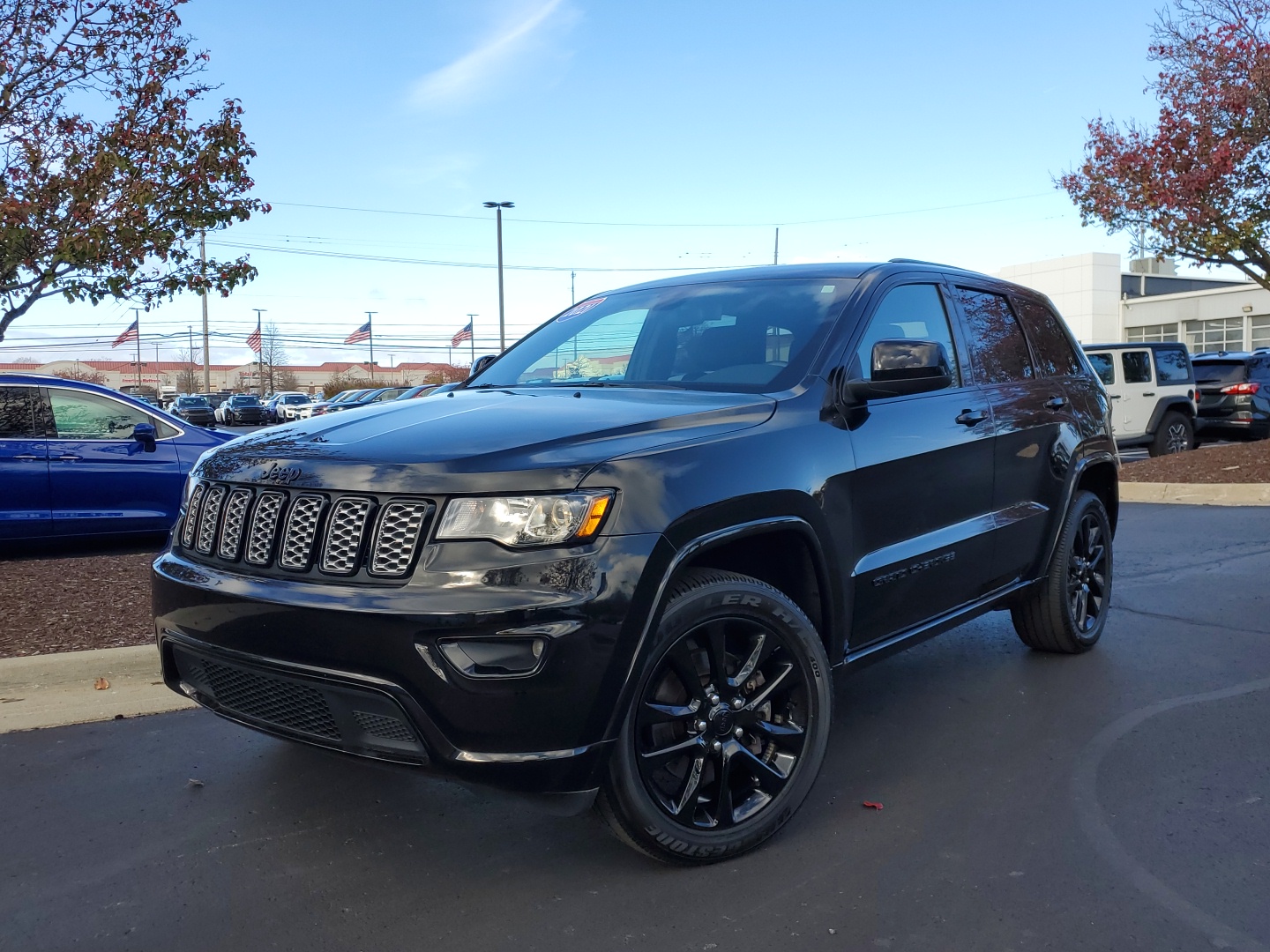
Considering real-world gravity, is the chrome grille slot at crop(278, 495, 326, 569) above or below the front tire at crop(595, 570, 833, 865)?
above

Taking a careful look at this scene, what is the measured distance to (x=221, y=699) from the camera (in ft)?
10.5

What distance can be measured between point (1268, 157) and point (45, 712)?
1294 cm

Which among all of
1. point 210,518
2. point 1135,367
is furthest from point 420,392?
point 210,518

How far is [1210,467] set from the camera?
12.6 m

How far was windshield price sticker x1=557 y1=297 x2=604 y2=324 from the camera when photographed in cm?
492

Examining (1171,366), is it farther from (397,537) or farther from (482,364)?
(397,537)

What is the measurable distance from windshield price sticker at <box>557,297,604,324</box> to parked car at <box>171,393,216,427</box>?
32077 millimetres

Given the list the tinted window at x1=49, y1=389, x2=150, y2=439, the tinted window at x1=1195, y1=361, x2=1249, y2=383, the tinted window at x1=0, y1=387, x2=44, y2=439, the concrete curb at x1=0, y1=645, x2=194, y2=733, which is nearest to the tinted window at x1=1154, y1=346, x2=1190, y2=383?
the tinted window at x1=1195, y1=361, x2=1249, y2=383

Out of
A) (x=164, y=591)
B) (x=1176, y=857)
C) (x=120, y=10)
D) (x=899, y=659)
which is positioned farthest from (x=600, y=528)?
(x=120, y=10)

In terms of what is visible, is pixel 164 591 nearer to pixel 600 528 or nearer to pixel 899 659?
pixel 600 528

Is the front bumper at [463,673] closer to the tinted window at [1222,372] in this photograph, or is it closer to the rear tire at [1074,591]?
the rear tire at [1074,591]

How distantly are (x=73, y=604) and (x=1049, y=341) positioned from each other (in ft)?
17.5

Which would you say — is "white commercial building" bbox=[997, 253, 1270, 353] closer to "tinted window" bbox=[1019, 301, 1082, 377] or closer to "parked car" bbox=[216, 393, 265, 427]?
"parked car" bbox=[216, 393, 265, 427]

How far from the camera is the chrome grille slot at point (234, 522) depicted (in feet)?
10.4
